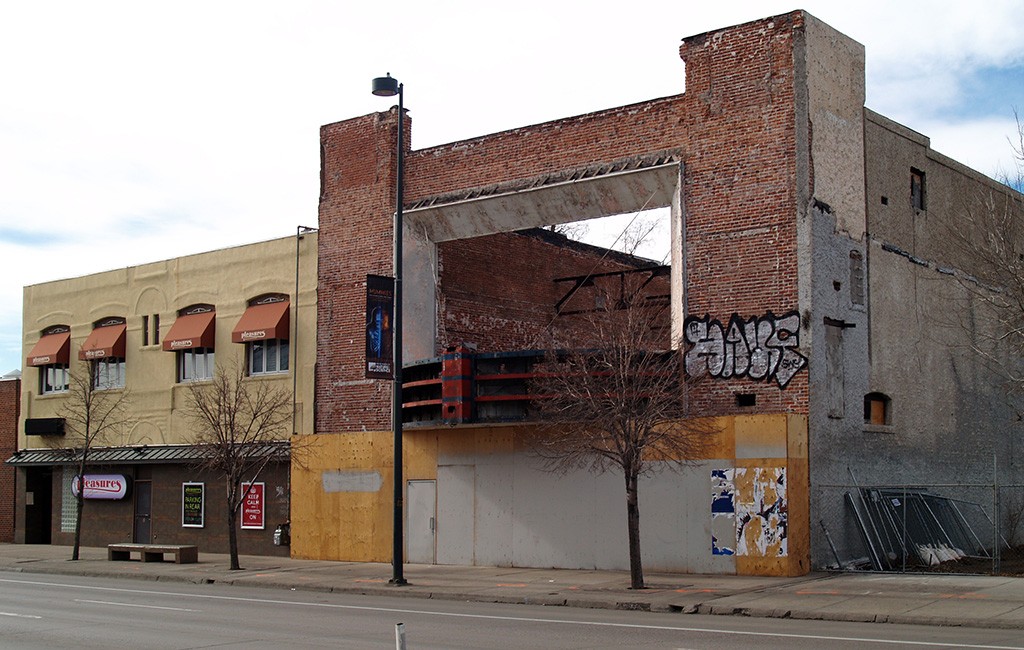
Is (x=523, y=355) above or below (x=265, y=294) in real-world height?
below

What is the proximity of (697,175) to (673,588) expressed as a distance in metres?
8.39

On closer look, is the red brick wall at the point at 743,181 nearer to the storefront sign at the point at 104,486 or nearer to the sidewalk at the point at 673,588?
the sidewalk at the point at 673,588

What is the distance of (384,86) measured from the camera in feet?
70.9

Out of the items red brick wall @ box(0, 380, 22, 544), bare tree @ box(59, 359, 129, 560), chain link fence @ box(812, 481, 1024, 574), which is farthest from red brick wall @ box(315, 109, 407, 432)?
red brick wall @ box(0, 380, 22, 544)

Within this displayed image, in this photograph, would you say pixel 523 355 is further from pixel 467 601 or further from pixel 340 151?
pixel 340 151

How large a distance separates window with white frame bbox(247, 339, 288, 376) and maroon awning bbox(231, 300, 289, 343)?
36 cm

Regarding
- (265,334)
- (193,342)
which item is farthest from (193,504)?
(265,334)

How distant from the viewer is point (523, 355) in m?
23.3

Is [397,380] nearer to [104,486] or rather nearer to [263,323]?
[263,323]

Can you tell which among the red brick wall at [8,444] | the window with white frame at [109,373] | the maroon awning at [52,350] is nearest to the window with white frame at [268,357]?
the window with white frame at [109,373]

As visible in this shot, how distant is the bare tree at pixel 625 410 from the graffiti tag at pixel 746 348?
0.51m

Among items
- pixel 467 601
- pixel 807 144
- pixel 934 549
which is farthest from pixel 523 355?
pixel 934 549

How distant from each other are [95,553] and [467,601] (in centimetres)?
1765

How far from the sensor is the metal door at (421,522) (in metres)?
26.8
